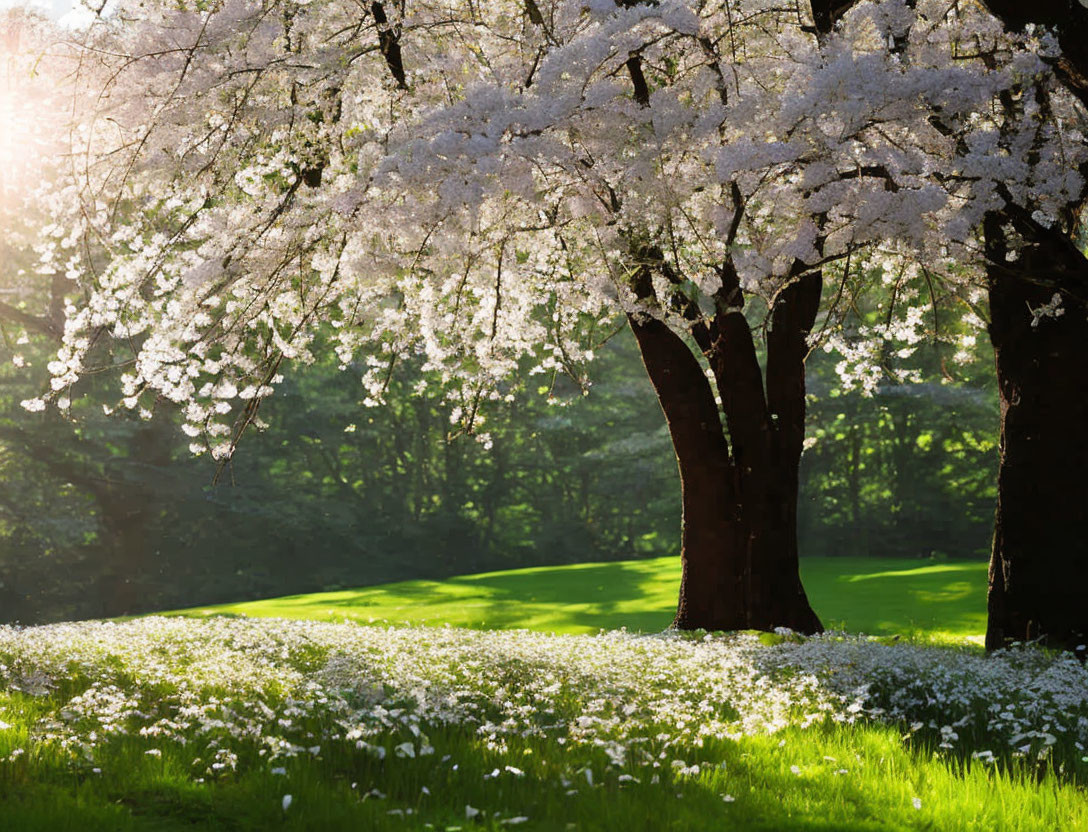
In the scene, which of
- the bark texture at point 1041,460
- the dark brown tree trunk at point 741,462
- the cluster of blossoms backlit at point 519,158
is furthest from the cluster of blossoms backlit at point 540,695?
the cluster of blossoms backlit at point 519,158

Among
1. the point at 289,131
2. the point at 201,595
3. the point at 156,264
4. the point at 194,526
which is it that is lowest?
the point at 201,595

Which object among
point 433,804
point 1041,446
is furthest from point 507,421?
point 433,804

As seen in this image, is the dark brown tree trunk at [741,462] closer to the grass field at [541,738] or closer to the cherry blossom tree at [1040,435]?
the grass field at [541,738]

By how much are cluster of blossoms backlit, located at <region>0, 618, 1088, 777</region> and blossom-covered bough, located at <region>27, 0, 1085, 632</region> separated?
2.36 m

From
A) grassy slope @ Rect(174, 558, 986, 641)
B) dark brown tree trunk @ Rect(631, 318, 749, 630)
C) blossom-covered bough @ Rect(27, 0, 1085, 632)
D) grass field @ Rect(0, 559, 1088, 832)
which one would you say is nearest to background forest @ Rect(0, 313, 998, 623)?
grassy slope @ Rect(174, 558, 986, 641)

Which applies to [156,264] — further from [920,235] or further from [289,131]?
[920,235]

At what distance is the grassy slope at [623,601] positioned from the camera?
17.1 m

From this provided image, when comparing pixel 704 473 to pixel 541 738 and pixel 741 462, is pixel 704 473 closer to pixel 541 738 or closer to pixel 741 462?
pixel 741 462

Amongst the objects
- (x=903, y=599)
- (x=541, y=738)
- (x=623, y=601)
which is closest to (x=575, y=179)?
(x=541, y=738)

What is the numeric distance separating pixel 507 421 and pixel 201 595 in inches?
505

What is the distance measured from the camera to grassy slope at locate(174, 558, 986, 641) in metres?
17.1

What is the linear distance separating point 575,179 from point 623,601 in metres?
14.8

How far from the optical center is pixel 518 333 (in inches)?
430

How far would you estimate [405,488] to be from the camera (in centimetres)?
4000
